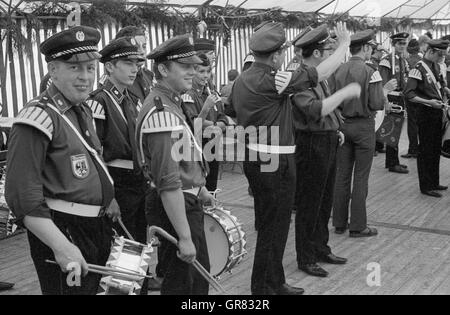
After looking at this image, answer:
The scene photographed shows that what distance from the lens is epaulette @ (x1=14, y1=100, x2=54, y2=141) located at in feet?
8.93

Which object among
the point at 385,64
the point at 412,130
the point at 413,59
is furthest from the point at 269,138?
the point at 413,59

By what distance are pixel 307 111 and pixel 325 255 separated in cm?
172

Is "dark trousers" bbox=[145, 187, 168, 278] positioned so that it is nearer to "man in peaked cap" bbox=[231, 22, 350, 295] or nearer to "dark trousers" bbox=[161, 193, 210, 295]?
"dark trousers" bbox=[161, 193, 210, 295]

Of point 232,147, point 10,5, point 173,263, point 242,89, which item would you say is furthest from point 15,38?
point 173,263

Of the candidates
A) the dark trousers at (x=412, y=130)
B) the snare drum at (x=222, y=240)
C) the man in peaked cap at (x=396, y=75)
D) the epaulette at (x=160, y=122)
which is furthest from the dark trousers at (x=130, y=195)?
the dark trousers at (x=412, y=130)

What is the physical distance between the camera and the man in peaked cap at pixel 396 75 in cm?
1007

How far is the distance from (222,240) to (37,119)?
7.37 ft

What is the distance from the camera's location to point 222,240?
15.4ft

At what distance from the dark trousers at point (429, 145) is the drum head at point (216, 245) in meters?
4.70

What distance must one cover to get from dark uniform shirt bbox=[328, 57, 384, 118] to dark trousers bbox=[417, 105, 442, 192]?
7.41 feet

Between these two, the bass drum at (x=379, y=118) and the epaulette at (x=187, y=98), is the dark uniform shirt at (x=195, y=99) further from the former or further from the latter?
the bass drum at (x=379, y=118)

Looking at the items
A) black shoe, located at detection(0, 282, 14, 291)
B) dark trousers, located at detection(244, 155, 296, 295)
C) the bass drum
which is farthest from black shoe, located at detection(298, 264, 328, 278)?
the bass drum

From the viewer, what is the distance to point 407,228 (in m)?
7.00
